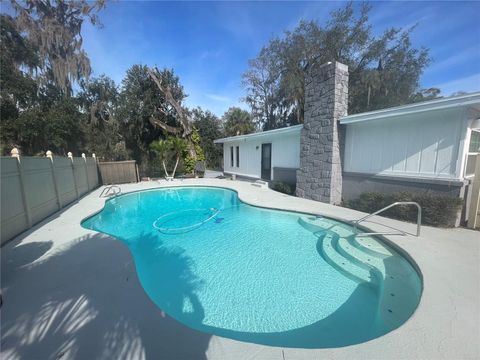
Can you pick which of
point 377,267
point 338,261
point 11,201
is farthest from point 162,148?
point 377,267

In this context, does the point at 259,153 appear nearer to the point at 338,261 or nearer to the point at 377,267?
the point at 338,261

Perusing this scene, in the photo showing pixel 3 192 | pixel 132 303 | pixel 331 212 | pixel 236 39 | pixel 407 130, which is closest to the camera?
pixel 132 303

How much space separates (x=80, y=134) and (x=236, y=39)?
14.5 metres

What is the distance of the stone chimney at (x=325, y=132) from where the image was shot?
7516 mm

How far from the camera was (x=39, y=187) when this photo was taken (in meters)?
6.16

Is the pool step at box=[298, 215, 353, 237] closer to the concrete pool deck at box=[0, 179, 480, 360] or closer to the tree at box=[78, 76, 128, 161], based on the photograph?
the concrete pool deck at box=[0, 179, 480, 360]

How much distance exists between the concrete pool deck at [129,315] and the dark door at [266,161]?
27.0 feet

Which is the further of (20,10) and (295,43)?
(295,43)

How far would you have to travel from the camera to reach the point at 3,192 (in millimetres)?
4535

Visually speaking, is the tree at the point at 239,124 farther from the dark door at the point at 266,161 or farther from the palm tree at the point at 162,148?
the dark door at the point at 266,161

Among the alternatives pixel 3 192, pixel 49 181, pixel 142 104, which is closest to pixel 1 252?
pixel 3 192

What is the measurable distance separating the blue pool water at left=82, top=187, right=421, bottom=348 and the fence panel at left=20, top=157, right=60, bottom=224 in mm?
1332

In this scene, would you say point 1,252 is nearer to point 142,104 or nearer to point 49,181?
point 49,181

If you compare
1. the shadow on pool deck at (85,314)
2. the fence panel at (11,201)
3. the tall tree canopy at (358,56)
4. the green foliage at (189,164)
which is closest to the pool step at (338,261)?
the shadow on pool deck at (85,314)
